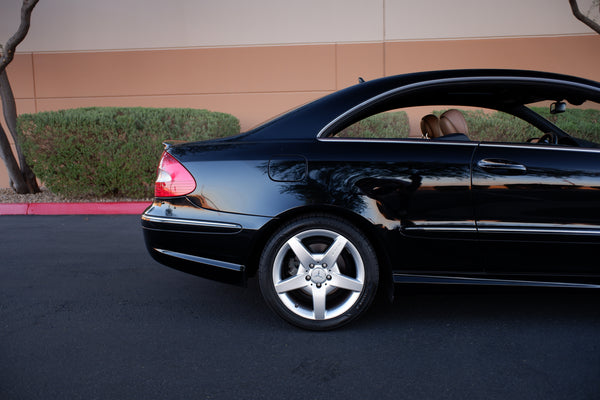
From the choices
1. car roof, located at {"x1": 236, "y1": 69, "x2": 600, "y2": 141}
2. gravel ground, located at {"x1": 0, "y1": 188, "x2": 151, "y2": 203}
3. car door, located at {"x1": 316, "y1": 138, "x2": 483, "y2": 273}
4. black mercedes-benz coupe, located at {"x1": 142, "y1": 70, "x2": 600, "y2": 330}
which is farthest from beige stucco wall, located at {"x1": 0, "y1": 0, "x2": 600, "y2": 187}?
car door, located at {"x1": 316, "y1": 138, "x2": 483, "y2": 273}

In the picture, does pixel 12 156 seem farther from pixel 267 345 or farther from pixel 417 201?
pixel 417 201

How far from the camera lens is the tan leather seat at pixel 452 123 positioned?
3510 mm

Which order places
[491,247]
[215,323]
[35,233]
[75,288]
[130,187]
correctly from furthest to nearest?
[130,187]
[35,233]
[75,288]
[215,323]
[491,247]

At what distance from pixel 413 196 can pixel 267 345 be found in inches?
43.0

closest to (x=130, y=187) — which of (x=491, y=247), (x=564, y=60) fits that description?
(x=491, y=247)

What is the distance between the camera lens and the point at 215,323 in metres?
2.98

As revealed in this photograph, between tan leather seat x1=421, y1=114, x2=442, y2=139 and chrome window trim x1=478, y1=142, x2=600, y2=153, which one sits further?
tan leather seat x1=421, y1=114, x2=442, y2=139

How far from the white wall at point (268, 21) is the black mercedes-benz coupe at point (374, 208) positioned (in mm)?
7209

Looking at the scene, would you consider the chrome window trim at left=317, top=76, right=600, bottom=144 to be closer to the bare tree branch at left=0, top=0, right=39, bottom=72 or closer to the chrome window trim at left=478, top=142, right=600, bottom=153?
the chrome window trim at left=478, top=142, right=600, bottom=153

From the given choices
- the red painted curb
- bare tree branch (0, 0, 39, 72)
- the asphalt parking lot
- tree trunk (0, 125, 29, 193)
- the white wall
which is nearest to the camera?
the asphalt parking lot

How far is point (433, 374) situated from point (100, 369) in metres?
1.53

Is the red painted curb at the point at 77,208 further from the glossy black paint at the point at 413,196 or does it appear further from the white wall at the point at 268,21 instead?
the glossy black paint at the point at 413,196

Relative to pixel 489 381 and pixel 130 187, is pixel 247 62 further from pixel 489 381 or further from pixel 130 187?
pixel 489 381

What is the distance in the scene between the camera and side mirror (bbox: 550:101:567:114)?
3549 mm
